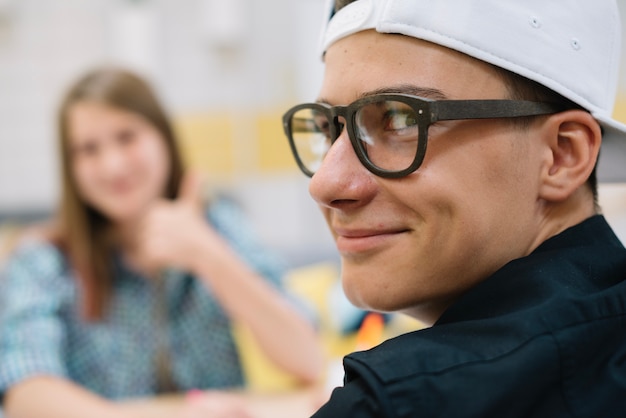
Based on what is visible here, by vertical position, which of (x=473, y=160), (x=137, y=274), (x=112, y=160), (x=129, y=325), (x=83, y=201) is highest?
(x=473, y=160)

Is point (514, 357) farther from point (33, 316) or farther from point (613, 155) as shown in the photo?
point (33, 316)

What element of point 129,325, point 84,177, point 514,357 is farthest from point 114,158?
point 514,357

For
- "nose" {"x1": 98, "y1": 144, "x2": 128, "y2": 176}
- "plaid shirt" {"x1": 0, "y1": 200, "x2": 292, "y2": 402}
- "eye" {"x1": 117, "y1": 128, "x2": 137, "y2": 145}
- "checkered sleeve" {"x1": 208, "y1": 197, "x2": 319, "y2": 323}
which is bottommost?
"plaid shirt" {"x1": 0, "y1": 200, "x2": 292, "y2": 402}

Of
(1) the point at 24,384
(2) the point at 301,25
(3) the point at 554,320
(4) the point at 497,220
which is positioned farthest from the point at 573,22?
(2) the point at 301,25

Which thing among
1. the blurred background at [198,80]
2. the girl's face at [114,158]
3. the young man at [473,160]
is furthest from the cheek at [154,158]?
the blurred background at [198,80]

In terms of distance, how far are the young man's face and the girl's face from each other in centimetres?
127

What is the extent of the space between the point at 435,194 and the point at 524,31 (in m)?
0.22

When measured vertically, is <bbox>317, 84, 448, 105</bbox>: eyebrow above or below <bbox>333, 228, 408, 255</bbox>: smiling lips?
above

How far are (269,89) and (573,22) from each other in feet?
9.90

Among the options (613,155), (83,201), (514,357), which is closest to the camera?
(514,357)

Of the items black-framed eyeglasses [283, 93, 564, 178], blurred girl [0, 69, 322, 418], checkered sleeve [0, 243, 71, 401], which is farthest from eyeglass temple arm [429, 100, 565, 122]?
checkered sleeve [0, 243, 71, 401]

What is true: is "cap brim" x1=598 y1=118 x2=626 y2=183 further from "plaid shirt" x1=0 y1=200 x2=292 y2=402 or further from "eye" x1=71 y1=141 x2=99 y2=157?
"eye" x1=71 y1=141 x2=99 y2=157

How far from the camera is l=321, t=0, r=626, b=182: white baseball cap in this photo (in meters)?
0.77

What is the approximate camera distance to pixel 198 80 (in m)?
3.73
